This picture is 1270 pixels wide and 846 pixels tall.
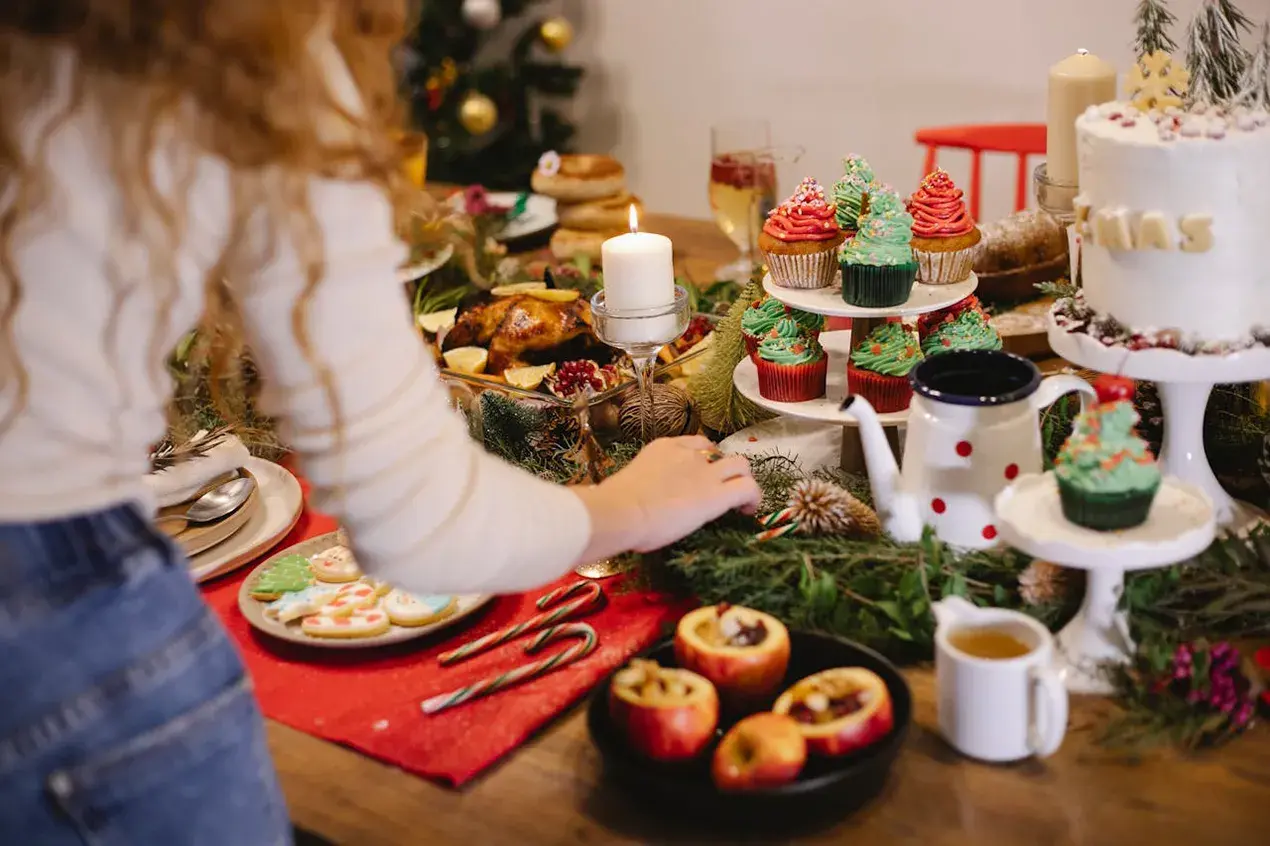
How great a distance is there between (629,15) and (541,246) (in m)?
2.03

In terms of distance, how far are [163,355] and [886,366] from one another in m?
0.71

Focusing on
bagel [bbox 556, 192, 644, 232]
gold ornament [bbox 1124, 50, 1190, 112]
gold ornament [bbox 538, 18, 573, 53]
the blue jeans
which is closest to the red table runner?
the blue jeans

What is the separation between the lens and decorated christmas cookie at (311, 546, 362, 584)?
1.20 m

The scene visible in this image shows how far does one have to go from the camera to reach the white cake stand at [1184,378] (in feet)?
3.36

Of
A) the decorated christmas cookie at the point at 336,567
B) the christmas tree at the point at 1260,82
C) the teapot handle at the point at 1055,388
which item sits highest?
the christmas tree at the point at 1260,82

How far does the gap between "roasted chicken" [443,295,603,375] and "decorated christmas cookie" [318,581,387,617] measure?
0.44 metres

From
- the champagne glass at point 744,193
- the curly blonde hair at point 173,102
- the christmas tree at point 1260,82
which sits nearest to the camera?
the curly blonde hair at point 173,102

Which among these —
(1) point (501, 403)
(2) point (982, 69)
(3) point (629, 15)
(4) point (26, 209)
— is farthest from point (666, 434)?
(3) point (629, 15)

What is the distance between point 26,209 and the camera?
69cm

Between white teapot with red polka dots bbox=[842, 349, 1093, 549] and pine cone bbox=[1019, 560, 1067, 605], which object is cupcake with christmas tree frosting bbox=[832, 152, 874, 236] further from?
pine cone bbox=[1019, 560, 1067, 605]

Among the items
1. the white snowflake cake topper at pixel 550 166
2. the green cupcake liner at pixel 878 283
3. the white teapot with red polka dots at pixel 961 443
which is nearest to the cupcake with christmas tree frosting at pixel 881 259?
the green cupcake liner at pixel 878 283

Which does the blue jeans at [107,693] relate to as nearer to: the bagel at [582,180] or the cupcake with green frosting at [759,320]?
the cupcake with green frosting at [759,320]

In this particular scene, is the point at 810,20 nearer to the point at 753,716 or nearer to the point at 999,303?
the point at 999,303

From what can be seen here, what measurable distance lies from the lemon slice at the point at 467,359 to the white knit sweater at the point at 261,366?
74cm
